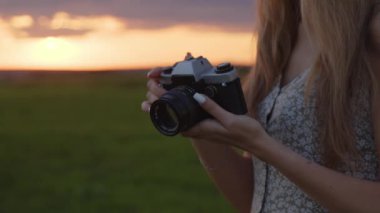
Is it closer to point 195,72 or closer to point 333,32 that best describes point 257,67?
point 195,72

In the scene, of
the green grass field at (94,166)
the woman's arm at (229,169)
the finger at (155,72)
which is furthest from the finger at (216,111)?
the green grass field at (94,166)

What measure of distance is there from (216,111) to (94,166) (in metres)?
6.74

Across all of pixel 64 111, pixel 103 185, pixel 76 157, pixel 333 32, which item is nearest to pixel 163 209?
pixel 103 185

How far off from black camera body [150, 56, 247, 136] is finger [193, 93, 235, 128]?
21mm

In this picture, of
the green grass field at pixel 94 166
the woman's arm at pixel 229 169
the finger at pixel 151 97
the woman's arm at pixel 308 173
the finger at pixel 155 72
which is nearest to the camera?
the woman's arm at pixel 308 173

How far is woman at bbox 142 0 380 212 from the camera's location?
1.78m

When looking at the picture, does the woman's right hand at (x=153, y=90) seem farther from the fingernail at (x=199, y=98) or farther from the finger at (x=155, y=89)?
the fingernail at (x=199, y=98)

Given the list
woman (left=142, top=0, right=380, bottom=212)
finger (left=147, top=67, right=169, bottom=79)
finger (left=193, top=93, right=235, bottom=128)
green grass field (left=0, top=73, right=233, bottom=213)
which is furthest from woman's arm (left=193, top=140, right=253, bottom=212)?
green grass field (left=0, top=73, right=233, bottom=213)

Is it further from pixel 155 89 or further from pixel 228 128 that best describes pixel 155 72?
pixel 228 128

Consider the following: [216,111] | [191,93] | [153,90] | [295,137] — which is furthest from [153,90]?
[295,137]

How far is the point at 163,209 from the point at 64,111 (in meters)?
7.65

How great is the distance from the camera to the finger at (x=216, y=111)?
179cm

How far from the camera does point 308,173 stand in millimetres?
1788

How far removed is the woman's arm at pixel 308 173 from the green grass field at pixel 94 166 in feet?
14.2
